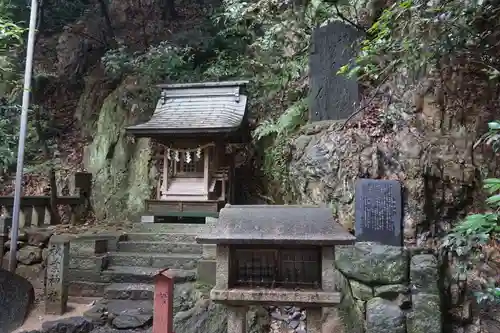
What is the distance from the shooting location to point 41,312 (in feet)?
21.6

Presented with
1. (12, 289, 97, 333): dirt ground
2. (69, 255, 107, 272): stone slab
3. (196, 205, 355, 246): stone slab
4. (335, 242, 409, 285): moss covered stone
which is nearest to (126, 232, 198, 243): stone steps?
(69, 255, 107, 272): stone slab

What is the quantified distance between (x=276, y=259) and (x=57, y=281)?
4385 mm

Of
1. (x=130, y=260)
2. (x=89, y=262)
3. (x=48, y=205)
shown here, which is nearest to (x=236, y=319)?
(x=130, y=260)

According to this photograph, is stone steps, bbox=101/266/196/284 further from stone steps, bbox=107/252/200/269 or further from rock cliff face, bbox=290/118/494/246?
rock cliff face, bbox=290/118/494/246

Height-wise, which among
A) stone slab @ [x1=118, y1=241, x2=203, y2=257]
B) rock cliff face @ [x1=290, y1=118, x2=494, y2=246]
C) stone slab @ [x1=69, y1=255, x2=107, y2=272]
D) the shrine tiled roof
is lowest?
stone slab @ [x1=69, y1=255, x2=107, y2=272]

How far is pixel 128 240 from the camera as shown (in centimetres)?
863

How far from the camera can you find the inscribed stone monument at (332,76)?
8.67 m

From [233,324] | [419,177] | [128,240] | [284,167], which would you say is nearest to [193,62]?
[284,167]

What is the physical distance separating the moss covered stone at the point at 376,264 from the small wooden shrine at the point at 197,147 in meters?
4.06

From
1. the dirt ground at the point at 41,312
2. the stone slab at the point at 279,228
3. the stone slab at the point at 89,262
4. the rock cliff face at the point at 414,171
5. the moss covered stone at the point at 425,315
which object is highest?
the rock cliff face at the point at 414,171

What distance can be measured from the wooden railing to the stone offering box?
725 centimetres

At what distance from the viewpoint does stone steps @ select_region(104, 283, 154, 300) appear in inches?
272

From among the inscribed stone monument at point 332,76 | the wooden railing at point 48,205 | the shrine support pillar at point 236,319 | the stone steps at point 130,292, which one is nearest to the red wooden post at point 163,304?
the shrine support pillar at point 236,319

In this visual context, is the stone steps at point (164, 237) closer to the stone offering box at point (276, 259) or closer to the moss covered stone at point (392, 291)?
the stone offering box at point (276, 259)
